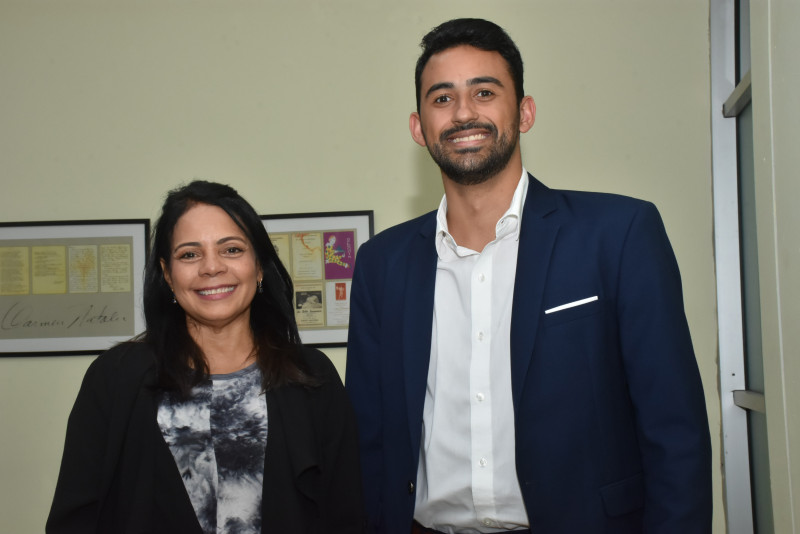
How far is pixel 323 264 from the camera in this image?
2936 mm

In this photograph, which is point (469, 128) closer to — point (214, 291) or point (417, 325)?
point (417, 325)

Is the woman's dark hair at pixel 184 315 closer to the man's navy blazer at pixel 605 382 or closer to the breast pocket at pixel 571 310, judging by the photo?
the man's navy blazer at pixel 605 382

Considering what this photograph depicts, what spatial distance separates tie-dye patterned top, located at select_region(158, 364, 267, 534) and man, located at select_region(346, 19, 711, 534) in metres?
0.33

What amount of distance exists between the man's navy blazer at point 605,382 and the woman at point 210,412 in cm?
26

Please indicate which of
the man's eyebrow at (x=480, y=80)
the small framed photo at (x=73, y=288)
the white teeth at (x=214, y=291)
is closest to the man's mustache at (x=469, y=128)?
the man's eyebrow at (x=480, y=80)

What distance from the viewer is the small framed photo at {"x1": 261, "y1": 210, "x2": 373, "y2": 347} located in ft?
9.60

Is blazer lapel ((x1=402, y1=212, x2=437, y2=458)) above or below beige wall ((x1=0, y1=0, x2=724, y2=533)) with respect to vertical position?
below

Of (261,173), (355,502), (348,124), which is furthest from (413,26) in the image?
(355,502)

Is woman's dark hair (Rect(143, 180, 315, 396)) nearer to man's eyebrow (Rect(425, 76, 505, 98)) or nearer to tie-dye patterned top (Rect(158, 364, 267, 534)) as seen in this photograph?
tie-dye patterned top (Rect(158, 364, 267, 534))

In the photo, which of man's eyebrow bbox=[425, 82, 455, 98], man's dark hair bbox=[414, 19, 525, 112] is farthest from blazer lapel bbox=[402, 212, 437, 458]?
man's dark hair bbox=[414, 19, 525, 112]

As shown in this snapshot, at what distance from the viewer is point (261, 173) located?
2.99 meters

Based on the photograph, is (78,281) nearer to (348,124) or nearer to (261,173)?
(261,173)

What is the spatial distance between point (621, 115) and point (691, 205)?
45 cm
